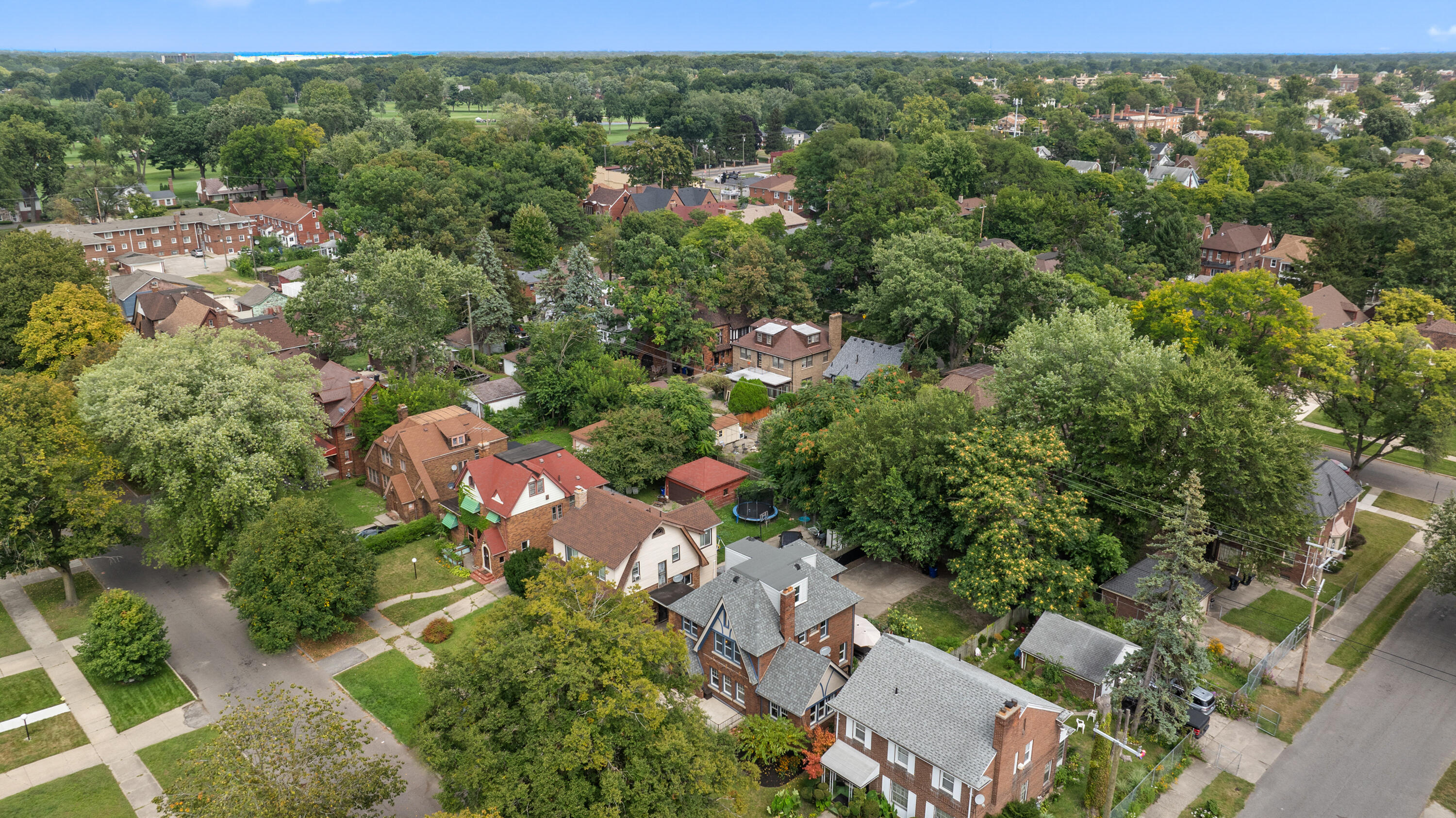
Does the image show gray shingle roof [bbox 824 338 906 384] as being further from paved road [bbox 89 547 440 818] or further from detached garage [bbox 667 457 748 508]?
paved road [bbox 89 547 440 818]

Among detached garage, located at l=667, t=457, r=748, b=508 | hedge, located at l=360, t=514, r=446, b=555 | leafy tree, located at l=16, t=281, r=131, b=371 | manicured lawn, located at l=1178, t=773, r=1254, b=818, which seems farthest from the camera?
leafy tree, located at l=16, t=281, r=131, b=371

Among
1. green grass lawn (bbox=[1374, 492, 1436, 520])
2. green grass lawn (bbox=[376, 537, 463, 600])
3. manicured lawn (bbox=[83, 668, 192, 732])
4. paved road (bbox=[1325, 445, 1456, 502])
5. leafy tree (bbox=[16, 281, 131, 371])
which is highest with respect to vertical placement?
leafy tree (bbox=[16, 281, 131, 371])

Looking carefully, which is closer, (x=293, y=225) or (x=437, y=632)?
(x=437, y=632)

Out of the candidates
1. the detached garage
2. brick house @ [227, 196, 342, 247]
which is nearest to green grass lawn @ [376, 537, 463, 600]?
the detached garage

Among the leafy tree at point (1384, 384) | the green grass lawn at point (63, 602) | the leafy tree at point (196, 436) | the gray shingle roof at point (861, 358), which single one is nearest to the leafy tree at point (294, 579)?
the leafy tree at point (196, 436)

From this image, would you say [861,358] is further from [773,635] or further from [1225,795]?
[1225,795]

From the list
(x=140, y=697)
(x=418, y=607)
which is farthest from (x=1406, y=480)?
(x=140, y=697)
